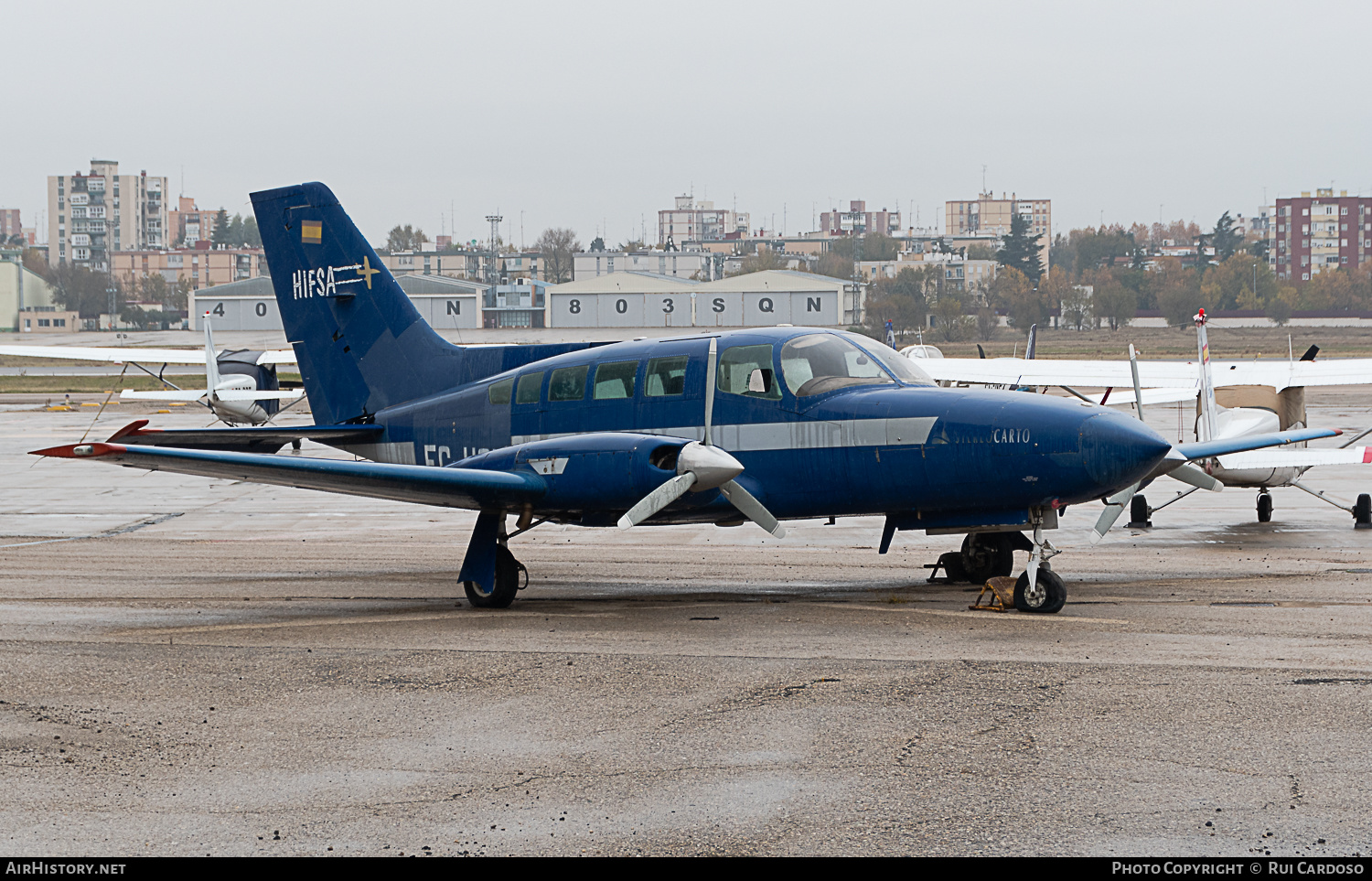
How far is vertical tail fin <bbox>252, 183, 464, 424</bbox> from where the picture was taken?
15.8m

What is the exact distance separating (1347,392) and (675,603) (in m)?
62.4

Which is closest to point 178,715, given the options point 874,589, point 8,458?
point 874,589

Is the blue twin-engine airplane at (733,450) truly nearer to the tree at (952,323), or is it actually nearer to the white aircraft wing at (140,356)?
the white aircraft wing at (140,356)

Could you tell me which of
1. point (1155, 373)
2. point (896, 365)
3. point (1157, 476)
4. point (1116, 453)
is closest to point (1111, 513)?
point (1157, 476)

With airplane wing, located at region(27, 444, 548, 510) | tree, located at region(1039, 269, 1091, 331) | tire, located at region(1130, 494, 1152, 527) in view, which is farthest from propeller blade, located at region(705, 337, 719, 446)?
tree, located at region(1039, 269, 1091, 331)

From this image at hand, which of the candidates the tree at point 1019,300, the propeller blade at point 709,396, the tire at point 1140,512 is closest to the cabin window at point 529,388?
the propeller blade at point 709,396

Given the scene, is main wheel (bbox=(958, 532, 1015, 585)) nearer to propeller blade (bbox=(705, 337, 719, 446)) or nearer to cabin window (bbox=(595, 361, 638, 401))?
propeller blade (bbox=(705, 337, 719, 446))

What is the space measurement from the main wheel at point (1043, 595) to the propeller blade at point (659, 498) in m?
3.29

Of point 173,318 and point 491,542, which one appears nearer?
point 491,542

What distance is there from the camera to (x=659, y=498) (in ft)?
38.5

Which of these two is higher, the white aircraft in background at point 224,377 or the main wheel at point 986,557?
the white aircraft in background at point 224,377

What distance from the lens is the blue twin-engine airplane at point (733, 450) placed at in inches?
459

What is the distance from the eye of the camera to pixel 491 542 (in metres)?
13.2

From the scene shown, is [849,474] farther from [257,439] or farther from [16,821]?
[16,821]
